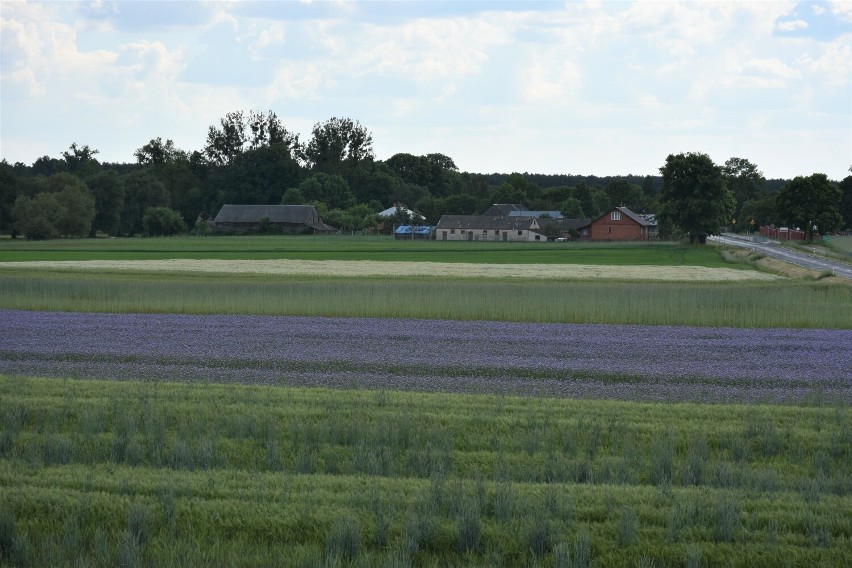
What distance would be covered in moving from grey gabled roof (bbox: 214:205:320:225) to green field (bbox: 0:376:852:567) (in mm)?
143875

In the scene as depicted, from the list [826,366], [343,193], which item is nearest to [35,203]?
[343,193]

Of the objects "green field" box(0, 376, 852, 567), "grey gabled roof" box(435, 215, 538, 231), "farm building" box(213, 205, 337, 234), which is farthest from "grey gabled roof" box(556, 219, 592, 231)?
"green field" box(0, 376, 852, 567)

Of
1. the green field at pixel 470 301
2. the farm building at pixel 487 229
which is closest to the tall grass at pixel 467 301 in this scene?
the green field at pixel 470 301

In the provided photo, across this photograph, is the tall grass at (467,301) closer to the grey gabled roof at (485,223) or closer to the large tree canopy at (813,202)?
the large tree canopy at (813,202)

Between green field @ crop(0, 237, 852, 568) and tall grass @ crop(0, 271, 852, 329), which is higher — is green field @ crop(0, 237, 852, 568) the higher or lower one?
the higher one

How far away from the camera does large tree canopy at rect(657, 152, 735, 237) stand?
10819cm

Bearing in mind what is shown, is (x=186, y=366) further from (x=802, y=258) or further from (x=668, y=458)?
(x=802, y=258)

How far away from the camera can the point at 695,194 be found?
108750mm

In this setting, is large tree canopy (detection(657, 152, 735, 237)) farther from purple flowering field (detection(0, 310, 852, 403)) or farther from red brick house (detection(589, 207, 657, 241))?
purple flowering field (detection(0, 310, 852, 403))

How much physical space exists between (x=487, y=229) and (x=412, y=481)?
143 meters

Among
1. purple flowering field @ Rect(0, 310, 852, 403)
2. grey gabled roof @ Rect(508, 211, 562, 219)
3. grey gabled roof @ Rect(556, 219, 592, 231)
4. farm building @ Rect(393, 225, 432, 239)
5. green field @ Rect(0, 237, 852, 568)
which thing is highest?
green field @ Rect(0, 237, 852, 568)

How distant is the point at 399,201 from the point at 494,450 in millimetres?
178577

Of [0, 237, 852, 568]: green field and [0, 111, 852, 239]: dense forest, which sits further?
[0, 111, 852, 239]: dense forest

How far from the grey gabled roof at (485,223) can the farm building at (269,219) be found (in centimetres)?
2180
